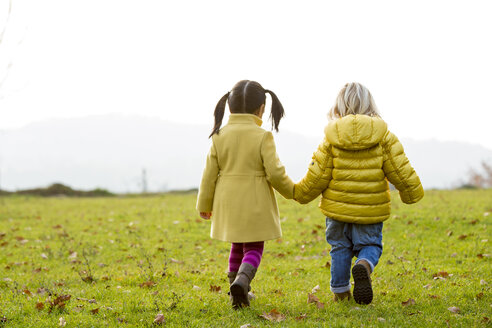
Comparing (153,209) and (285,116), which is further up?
(285,116)

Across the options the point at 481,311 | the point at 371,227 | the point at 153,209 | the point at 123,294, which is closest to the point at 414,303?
the point at 481,311

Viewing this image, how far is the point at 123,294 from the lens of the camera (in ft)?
15.6

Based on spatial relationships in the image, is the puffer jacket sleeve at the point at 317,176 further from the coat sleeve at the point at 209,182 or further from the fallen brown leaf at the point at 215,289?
the fallen brown leaf at the point at 215,289

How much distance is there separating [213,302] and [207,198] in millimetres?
998

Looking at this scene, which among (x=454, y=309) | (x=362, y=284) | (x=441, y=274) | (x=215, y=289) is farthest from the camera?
(x=441, y=274)

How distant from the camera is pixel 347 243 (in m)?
4.31

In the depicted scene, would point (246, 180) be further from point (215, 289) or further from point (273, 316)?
point (215, 289)

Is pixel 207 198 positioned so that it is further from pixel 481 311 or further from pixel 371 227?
pixel 481 311

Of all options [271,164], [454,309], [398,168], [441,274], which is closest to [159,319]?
[271,164]

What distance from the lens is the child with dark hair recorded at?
4051 mm

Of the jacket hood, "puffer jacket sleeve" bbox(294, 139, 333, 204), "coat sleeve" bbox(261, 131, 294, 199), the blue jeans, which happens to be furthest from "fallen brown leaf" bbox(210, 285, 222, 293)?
the jacket hood

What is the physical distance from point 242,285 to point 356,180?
137cm

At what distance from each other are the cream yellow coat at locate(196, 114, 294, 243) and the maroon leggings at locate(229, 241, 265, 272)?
0.18m

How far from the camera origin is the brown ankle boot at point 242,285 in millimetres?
3906
